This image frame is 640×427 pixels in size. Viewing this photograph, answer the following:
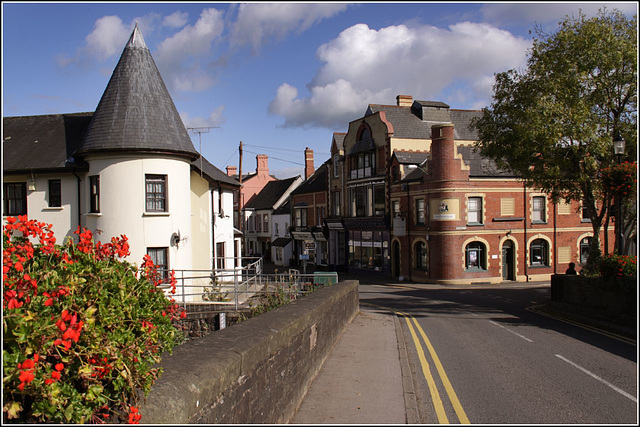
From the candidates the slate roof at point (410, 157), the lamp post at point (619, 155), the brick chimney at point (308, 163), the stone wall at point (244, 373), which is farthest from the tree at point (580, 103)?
the brick chimney at point (308, 163)

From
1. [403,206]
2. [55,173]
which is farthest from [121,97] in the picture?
[403,206]

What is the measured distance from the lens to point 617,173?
16.4 meters

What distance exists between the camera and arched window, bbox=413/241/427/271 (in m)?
38.5

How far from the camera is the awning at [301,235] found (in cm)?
5525

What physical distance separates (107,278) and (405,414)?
5.52 meters

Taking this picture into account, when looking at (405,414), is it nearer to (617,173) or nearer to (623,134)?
(617,173)

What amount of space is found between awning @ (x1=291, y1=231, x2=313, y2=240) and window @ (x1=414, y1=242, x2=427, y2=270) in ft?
56.8

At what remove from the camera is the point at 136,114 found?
2073 centimetres

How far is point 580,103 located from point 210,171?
1655 cm

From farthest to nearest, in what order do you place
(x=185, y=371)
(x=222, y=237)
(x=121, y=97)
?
(x=222, y=237), (x=121, y=97), (x=185, y=371)

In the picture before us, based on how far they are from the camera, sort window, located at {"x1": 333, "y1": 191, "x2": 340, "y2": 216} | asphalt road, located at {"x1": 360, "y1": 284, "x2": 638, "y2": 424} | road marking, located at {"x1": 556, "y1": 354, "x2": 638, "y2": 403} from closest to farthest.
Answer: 1. asphalt road, located at {"x1": 360, "y1": 284, "x2": 638, "y2": 424}
2. road marking, located at {"x1": 556, "y1": 354, "x2": 638, "y2": 403}
3. window, located at {"x1": 333, "y1": 191, "x2": 340, "y2": 216}

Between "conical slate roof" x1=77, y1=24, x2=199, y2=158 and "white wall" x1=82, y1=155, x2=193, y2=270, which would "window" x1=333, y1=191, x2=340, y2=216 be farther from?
"white wall" x1=82, y1=155, x2=193, y2=270

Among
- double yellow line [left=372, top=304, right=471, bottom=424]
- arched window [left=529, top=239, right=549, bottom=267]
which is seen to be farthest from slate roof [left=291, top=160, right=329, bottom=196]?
double yellow line [left=372, top=304, right=471, bottom=424]

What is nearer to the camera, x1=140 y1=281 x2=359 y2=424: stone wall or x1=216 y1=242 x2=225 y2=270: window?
x1=140 y1=281 x2=359 y2=424: stone wall
